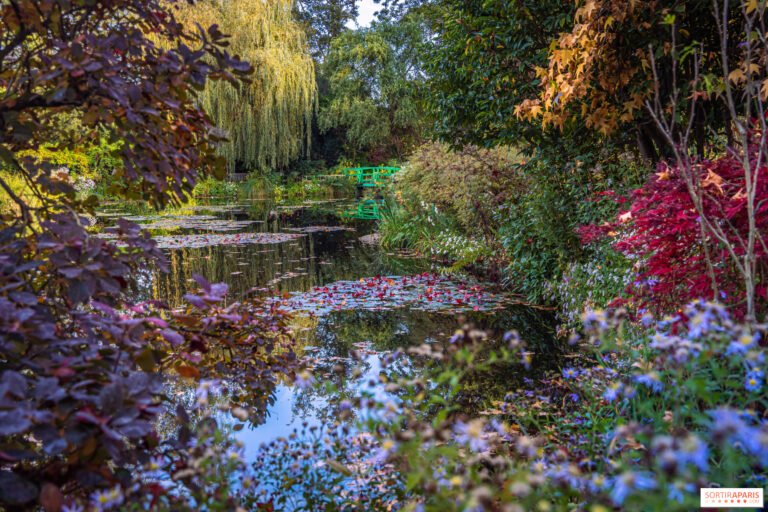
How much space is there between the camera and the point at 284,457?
2203 millimetres

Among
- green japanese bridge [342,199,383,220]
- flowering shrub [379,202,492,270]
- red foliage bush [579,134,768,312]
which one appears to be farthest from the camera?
green japanese bridge [342,199,383,220]

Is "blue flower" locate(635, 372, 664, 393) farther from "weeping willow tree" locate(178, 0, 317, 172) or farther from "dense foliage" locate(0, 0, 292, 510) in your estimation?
"weeping willow tree" locate(178, 0, 317, 172)

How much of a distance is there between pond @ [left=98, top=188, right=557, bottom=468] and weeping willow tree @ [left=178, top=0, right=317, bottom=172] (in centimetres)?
735

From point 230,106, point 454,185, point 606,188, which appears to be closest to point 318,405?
point 606,188

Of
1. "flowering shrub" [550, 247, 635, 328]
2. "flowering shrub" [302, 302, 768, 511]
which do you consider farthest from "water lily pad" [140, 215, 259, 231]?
"flowering shrub" [302, 302, 768, 511]

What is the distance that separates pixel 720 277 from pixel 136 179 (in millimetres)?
2560

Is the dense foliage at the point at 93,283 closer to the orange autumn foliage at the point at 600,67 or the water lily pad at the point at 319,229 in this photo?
the orange autumn foliage at the point at 600,67

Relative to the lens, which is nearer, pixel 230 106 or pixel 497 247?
pixel 497 247

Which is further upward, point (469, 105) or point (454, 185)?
point (469, 105)

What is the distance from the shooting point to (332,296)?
21.5 feet

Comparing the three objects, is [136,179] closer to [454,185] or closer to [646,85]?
[646,85]

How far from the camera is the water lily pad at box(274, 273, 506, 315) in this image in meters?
6.06

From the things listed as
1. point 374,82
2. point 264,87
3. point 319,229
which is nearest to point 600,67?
point 319,229

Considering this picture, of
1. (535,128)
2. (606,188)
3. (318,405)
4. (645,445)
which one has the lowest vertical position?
(318,405)
